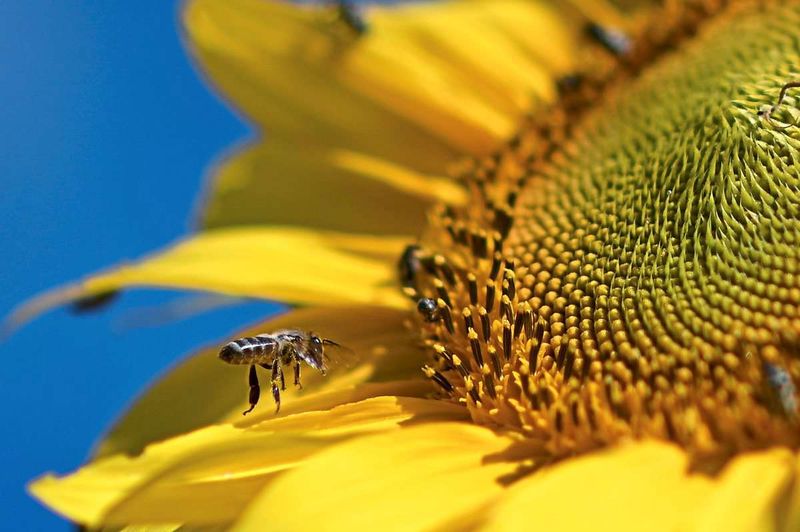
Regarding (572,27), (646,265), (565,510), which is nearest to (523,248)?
(646,265)

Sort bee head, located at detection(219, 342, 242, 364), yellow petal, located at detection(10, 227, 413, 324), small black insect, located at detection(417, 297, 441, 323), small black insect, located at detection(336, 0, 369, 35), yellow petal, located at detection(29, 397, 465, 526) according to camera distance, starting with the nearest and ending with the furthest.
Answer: yellow petal, located at detection(29, 397, 465, 526) < bee head, located at detection(219, 342, 242, 364) < small black insect, located at detection(417, 297, 441, 323) < yellow petal, located at detection(10, 227, 413, 324) < small black insect, located at detection(336, 0, 369, 35)

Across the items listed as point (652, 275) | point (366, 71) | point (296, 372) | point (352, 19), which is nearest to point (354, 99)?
point (366, 71)

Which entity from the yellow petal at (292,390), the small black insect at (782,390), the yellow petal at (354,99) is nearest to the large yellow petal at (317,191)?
the yellow petal at (354,99)

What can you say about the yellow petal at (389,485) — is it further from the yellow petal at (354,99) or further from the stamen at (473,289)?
the yellow petal at (354,99)

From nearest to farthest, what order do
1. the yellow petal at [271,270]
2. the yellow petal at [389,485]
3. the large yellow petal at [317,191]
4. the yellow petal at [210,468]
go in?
the yellow petal at [389,485] → the yellow petal at [210,468] → the yellow petal at [271,270] → the large yellow petal at [317,191]

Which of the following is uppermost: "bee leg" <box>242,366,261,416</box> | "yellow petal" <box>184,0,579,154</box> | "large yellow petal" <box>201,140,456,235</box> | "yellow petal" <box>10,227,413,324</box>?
"yellow petal" <box>184,0,579,154</box>

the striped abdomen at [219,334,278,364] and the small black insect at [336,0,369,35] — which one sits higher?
the small black insect at [336,0,369,35]

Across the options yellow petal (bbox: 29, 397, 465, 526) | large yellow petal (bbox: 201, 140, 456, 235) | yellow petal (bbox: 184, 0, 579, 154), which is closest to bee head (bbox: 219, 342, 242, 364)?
yellow petal (bbox: 29, 397, 465, 526)

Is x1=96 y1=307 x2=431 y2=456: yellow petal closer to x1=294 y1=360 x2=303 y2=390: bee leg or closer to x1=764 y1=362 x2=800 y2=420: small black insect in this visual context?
x1=294 y1=360 x2=303 y2=390: bee leg
